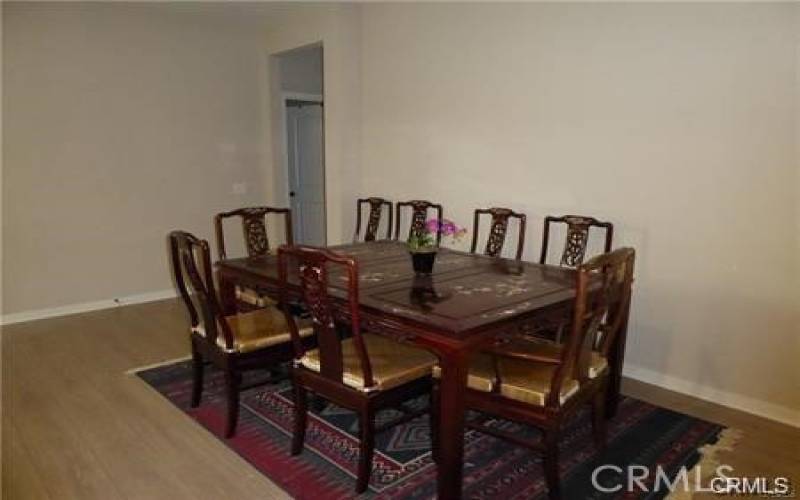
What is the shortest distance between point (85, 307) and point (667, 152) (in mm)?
4964

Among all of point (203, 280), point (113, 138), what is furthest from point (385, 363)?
Result: point (113, 138)

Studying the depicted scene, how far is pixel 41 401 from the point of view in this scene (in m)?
3.14

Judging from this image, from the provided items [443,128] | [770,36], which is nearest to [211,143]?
[443,128]

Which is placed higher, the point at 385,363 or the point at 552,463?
the point at 385,363

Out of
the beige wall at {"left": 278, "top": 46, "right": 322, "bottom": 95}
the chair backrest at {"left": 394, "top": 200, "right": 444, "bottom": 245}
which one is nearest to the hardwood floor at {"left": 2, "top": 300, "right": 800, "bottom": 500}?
the chair backrest at {"left": 394, "top": 200, "right": 444, "bottom": 245}

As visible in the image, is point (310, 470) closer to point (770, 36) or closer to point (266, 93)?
point (770, 36)

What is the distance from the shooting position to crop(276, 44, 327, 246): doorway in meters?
6.14

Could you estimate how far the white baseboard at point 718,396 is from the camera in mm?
2873

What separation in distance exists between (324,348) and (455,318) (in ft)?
1.96

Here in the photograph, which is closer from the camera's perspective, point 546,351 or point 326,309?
point 326,309

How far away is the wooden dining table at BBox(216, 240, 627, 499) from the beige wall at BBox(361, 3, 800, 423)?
67cm

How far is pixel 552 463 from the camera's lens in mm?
2137

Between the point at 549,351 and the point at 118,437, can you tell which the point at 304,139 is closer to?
the point at 118,437

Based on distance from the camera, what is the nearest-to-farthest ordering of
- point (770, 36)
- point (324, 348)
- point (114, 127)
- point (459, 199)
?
point (324, 348) < point (770, 36) < point (459, 199) < point (114, 127)
